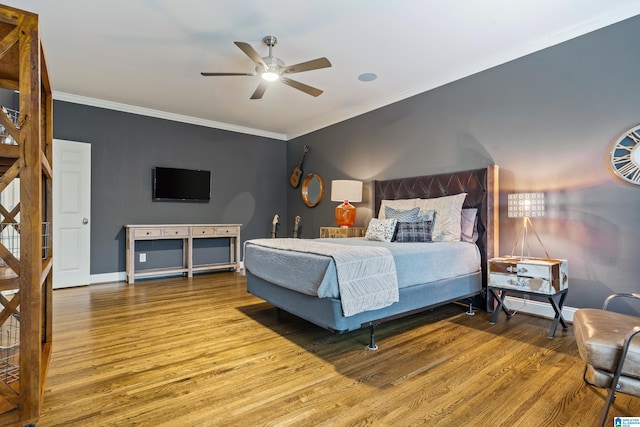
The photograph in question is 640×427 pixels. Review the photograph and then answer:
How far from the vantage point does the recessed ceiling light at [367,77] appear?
3.90 meters

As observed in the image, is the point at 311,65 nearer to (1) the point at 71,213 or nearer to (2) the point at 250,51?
(2) the point at 250,51

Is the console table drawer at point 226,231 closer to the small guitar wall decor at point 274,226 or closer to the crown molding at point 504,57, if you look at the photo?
the small guitar wall decor at point 274,226

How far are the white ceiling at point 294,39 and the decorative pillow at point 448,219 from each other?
4.91ft

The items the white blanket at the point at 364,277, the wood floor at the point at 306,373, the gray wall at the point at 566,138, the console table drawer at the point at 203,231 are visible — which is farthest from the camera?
the console table drawer at the point at 203,231

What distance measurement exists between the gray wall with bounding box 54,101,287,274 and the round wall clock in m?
5.19

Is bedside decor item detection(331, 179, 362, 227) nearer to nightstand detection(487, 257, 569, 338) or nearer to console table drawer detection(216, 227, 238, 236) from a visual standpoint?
console table drawer detection(216, 227, 238, 236)

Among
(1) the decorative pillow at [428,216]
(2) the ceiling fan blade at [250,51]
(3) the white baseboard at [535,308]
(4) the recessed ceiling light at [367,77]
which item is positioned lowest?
(3) the white baseboard at [535,308]

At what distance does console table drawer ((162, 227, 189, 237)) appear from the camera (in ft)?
16.4

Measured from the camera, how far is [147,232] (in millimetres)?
4848

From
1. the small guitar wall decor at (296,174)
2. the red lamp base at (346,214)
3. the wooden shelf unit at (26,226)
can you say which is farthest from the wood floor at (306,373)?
the small guitar wall decor at (296,174)

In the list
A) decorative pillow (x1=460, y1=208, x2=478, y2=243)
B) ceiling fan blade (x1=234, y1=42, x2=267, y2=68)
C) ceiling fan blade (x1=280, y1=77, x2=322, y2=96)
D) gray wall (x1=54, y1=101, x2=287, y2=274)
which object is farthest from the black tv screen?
decorative pillow (x1=460, y1=208, x2=478, y2=243)

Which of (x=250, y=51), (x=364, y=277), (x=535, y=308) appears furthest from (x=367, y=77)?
(x=535, y=308)

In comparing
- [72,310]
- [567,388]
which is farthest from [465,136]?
[72,310]

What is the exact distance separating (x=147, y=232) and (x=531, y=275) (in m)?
4.83
